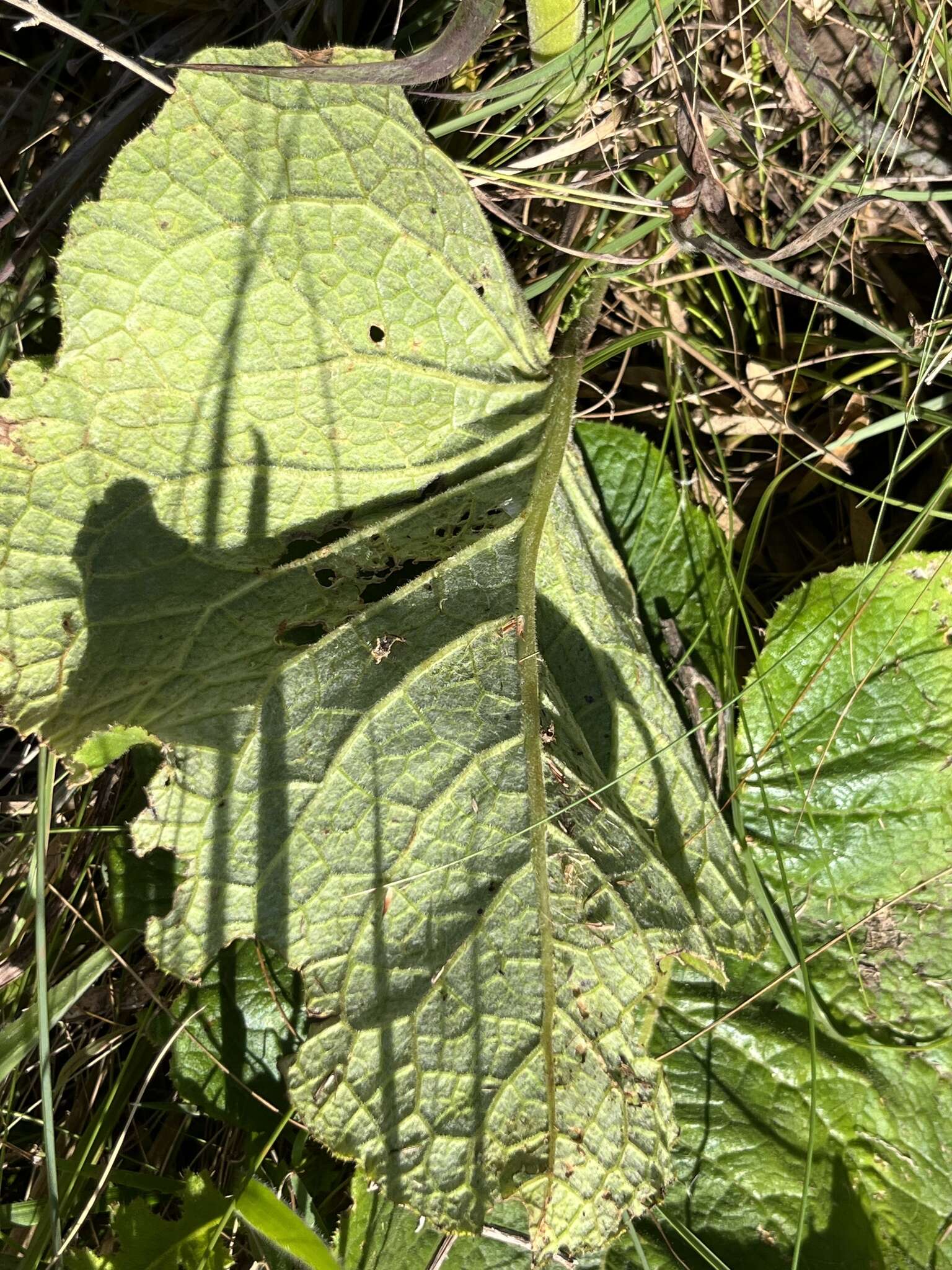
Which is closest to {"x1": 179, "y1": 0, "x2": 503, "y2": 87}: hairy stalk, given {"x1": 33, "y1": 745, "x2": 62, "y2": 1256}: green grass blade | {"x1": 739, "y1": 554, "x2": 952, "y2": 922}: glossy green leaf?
{"x1": 33, "y1": 745, "x2": 62, "y2": 1256}: green grass blade

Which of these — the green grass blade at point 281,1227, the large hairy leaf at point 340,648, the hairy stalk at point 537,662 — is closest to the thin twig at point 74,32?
the large hairy leaf at point 340,648

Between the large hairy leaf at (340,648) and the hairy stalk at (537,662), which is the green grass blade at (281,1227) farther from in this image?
the hairy stalk at (537,662)

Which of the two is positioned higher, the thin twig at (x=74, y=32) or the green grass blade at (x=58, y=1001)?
the thin twig at (x=74, y=32)

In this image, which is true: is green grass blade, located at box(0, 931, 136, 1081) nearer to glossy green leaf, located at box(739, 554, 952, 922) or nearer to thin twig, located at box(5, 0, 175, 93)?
glossy green leaf, located at box(739, 554, 952, 922)

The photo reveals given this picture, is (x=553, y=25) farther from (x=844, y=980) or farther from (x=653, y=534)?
(x=844, y=980)

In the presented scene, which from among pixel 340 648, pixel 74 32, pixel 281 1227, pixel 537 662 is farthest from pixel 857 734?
pixel 74 32
